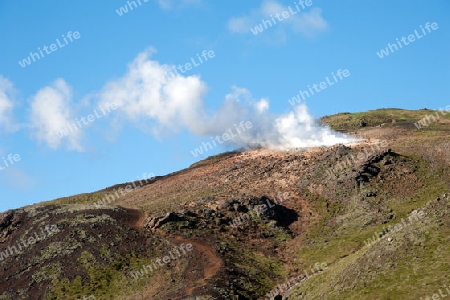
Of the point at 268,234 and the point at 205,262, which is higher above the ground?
the point at 205,262

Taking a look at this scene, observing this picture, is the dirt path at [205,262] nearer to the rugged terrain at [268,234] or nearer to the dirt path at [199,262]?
the dirt path at [199,262]

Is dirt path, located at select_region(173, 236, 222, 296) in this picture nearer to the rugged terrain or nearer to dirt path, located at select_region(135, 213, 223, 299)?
dirt path, located at select_region(135, 213, 223, 299)

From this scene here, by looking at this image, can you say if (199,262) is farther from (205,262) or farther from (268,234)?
(268,234)

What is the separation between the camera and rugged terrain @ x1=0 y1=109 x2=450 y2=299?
59906mm

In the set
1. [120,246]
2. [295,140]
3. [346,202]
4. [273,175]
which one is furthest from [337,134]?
[120,246]

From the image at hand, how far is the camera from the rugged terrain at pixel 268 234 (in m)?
59.9

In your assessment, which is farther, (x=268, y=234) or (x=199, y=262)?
(x=268, y=234)

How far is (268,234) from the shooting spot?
8481 centimetres

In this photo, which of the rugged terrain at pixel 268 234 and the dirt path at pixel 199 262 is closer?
the rugged terrain at pixel 268 234

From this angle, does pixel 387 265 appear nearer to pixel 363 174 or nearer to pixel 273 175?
pixel 363 174

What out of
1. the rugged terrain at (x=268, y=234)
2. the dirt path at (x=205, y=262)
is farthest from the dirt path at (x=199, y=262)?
the rugged terrain at (x=268, y=234)

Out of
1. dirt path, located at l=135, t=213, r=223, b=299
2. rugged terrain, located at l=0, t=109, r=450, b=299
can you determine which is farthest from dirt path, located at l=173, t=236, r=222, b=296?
rugged terrain, located at l=0, t=109, r=450, b=299

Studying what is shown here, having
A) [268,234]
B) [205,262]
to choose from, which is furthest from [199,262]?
[268,234]

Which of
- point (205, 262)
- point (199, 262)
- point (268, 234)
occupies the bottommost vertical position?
point (268, 234)
